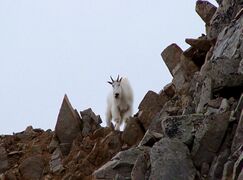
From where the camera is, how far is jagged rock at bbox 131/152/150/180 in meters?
11.0

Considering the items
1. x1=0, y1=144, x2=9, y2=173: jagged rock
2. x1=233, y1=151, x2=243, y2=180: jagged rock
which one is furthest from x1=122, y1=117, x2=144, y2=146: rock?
x1=233, y1=151, x2=243, y2=180: jagged rock

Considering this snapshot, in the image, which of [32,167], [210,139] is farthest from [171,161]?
[32,167]

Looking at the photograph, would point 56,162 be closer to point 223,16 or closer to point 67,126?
point 67,126

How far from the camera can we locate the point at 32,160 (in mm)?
17953

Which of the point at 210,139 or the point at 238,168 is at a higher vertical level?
the point at 210,139

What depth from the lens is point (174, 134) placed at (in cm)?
1109

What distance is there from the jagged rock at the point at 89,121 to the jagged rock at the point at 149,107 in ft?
8.14

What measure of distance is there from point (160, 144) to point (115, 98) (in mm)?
9796

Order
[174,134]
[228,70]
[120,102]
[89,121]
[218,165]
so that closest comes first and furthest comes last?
[218,165], [174,134], [228,70], [89,121], [120,102]

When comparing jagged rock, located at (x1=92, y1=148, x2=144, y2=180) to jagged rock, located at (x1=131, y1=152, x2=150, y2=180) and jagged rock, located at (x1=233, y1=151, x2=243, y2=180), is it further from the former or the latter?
jagged rock, located at (x1=233, y1=151, x2=243, y2=180)

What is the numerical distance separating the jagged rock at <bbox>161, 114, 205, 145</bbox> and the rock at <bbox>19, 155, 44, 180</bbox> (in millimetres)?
7510

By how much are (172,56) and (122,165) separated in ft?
20.1

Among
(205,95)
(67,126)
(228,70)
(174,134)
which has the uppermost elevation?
(67,126)

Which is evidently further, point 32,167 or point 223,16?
point 32,167
